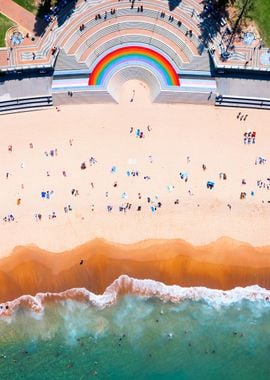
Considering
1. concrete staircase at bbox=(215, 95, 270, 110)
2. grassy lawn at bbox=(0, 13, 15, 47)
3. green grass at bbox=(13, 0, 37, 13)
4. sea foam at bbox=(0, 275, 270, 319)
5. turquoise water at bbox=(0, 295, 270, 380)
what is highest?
green grass at bbox=(13, 0, 37, 13)

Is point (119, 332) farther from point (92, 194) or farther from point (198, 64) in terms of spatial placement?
point (198, 64)

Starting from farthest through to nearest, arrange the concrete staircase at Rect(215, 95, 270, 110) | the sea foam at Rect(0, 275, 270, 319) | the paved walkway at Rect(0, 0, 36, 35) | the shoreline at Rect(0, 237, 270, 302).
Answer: the concrete staircase at Rect(215, 95, 270, 110) < the paved walkway at Rect(0, 0, 36, 35) < the shoreline at Rect(0, 237, 270, 302) < the sea foam at Rect(0, 275, 270, 319)

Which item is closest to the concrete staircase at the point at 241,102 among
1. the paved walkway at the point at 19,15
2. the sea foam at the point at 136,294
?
the sea foam at the point at 136,294

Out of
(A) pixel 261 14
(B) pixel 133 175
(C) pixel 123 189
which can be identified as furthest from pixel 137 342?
(A) pixel 261 14

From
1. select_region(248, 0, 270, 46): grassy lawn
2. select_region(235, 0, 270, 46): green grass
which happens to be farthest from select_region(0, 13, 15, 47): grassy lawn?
select_region(248, 0, 270, 46): grassy lawn

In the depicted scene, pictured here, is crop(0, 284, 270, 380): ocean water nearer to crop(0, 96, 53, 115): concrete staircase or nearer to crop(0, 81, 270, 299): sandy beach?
crop(0, 81, 270, 299): sandy beach

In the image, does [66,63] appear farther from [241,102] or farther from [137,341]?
[137,341]

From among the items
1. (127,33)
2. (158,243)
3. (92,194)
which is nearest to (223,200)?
(158,243)
